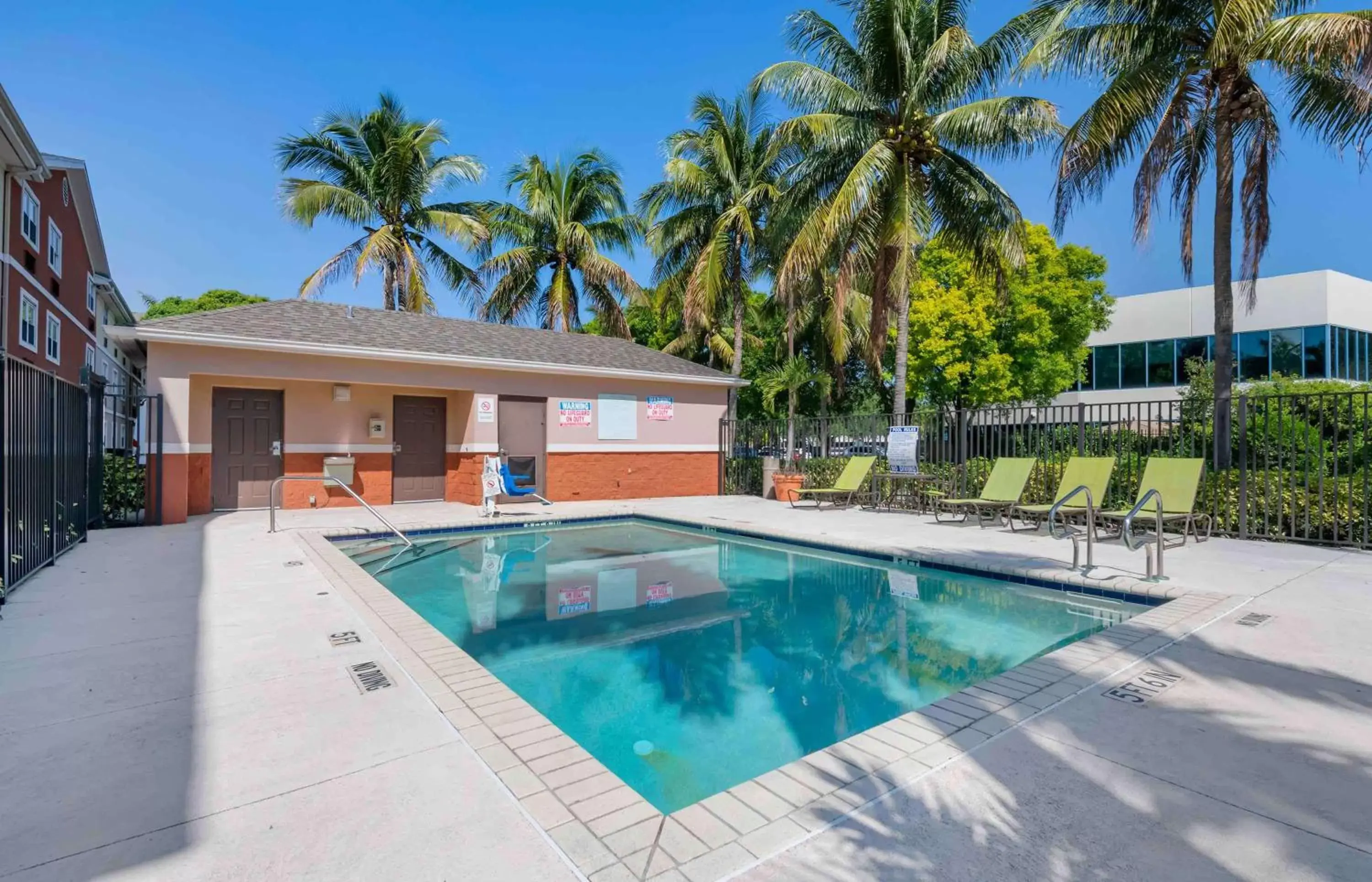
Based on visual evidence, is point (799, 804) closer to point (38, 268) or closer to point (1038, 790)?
point (1038, 790)

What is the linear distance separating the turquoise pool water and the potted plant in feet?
19.8

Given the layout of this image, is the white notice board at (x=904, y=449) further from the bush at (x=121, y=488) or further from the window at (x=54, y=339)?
the window at (x=54, y=339)

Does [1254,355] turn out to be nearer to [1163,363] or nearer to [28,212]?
[1163,363]

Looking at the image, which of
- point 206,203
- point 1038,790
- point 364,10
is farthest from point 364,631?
point 206,203

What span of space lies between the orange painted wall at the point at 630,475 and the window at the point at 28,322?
12.9 m

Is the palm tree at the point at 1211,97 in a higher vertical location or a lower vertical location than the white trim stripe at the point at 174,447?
higher

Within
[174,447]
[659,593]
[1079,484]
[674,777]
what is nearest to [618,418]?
[174,447]

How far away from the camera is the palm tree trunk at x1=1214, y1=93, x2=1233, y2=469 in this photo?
9.79 m

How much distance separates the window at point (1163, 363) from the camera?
2955cm

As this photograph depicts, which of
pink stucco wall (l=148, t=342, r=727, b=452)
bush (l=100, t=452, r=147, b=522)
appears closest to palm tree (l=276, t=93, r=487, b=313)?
pink stucco wall (l=148, t=342, r=727, b=452)

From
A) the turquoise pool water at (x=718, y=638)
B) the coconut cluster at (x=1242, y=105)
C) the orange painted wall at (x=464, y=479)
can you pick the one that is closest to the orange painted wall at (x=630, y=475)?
the orange painted wall at (x=464, y=479)

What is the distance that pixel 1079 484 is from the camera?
998 centimetres

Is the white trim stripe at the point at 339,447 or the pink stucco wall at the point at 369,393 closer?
the pink stucco wall at the point at 369,393

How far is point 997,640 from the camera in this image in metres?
5.73
